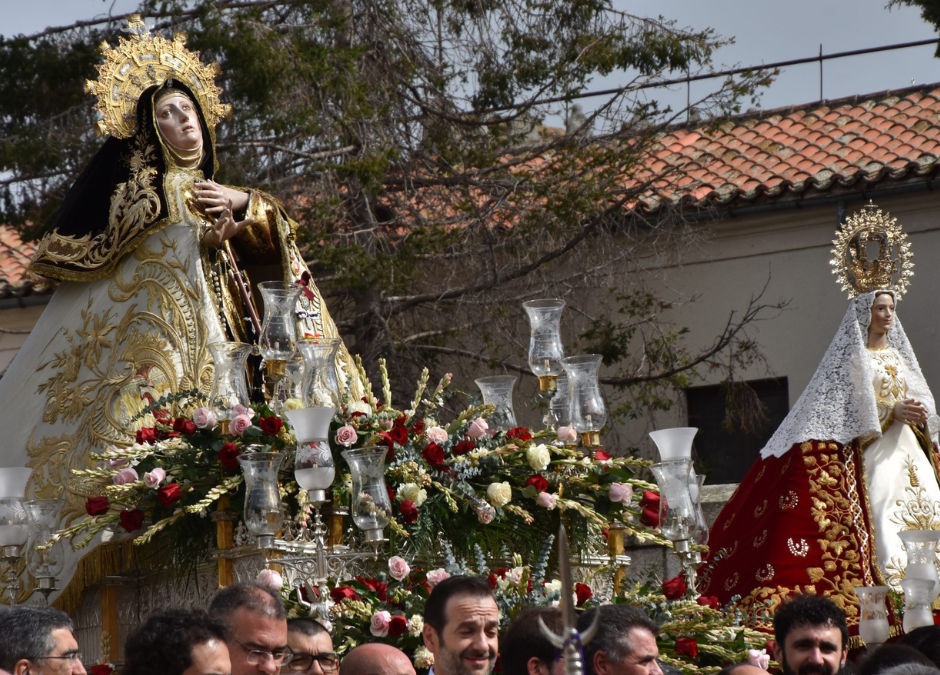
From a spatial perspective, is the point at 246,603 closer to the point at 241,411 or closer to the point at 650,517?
the point at 241,411

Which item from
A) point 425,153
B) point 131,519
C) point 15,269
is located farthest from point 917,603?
point 15,269

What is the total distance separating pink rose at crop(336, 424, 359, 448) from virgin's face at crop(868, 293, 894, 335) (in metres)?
4.47

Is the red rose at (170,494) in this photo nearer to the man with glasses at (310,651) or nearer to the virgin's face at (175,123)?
the man with glasses at (310,651)

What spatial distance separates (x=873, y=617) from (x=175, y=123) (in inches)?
154

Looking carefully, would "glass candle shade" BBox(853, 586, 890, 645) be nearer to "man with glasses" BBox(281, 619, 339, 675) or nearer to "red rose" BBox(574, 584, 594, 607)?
"red rose" BBox(574, 584, 594, 607)

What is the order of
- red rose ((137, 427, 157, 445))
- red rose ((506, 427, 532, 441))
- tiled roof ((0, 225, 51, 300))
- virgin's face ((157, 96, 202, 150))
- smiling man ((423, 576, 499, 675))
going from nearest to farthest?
1. smiling man ((423, 576, 499, 675))
2. red rose ((137, 427, 157, 445))
3. red rose ((506, 427, 532, 441))
4. virgin's face ((157, 96, 202, 150))
5. tiled roof ((0, 225, 51, 300))

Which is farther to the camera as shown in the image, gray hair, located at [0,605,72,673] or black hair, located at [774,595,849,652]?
black hair, located at [774,595,849,652]

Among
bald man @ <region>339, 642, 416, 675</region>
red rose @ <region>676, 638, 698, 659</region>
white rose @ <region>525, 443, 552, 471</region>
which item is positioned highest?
white rose @ <region>525, 443, 552, 471</region>

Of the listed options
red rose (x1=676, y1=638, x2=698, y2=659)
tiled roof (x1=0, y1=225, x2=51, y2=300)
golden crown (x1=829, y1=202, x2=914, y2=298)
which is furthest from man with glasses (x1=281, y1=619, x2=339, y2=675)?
tiled roof (x1=0, y1=225, x2=51, y2=300)

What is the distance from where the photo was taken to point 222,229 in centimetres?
740

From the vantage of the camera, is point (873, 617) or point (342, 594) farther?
point (873, 617)

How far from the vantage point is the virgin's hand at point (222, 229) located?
24.2ft

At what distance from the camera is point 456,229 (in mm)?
11805

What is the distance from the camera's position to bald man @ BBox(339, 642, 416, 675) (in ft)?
15.0
